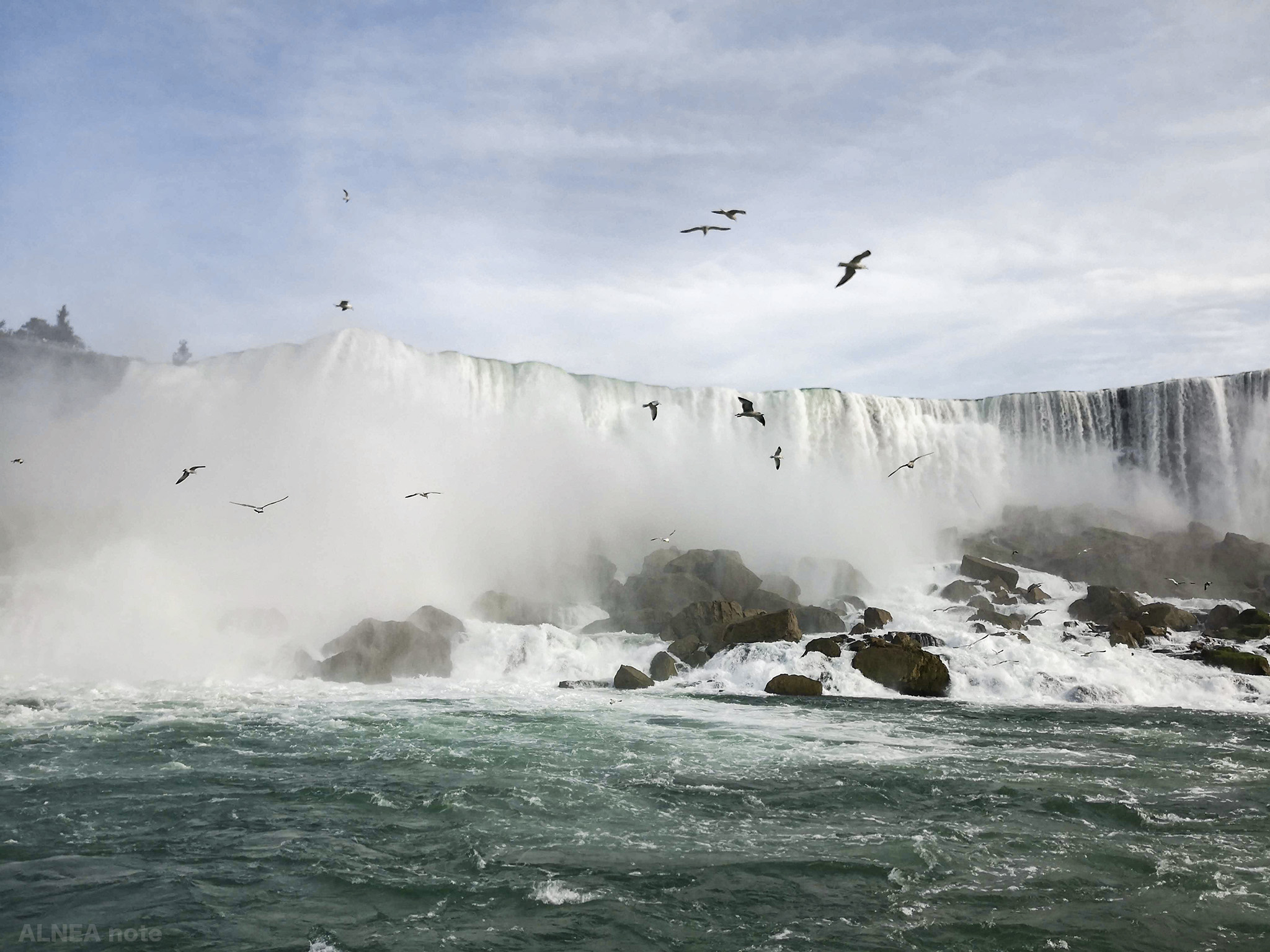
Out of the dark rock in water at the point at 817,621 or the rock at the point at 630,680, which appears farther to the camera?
the dark rock in water at the point at 817,621

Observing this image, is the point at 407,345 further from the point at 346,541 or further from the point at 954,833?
the point at 954,833

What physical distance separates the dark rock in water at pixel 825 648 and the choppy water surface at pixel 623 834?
6.57m

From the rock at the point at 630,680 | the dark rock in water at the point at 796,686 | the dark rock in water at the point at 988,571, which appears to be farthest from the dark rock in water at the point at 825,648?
the dark rock in water at the point at 988,571

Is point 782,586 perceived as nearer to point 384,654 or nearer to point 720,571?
point 720,571

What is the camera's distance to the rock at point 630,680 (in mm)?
21484

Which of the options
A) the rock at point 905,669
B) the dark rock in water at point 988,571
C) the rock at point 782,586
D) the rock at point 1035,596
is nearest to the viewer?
the rock at point 905,669

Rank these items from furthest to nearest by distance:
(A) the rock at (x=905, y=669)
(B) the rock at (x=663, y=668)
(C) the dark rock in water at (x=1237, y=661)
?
(B) the rock at (x=663, y=668) → (C) the dark rock in water at (x=1237, y=661) → (A) the rock at (x=905, y=669)

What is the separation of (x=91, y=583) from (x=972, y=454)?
4145cm

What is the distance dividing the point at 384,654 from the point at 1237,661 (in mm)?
22923

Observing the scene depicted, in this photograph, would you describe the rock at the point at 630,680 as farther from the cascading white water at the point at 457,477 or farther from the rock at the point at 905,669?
the cascading white water at the point at 457,477

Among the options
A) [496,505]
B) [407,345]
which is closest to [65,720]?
[496,505]

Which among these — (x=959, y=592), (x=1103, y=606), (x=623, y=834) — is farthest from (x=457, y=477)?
(x=623, y=834)

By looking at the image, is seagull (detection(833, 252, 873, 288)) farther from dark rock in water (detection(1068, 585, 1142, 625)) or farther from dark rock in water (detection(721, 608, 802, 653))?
dark rock in water (detection(1068, 585, 1142, 625))

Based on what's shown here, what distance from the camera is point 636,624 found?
27.4 m
